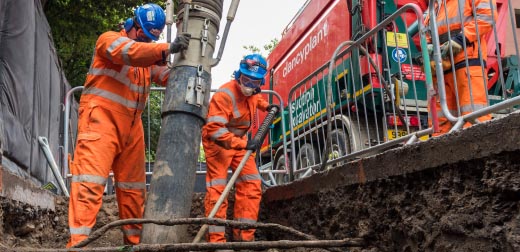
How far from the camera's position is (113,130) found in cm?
362

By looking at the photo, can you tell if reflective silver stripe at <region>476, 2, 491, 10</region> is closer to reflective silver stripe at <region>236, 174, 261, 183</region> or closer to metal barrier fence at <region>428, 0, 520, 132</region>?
metal barrier fence at <region>428, 0, 520, 132</region>

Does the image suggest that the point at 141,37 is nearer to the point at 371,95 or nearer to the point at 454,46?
the point at 454,46

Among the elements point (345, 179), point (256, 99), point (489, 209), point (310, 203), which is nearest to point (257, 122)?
point (256, 99)

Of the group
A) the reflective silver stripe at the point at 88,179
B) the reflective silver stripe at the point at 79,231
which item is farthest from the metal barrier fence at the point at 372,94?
the reflective silver stripe at the point at 79,231

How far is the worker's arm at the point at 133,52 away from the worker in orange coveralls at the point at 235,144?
4.20ft

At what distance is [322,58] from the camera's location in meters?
6.81

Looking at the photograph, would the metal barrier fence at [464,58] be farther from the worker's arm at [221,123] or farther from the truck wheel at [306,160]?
the worker's arm at [221,123]

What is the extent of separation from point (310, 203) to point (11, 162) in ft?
7.54

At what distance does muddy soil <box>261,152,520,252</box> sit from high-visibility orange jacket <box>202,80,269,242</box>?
107cm

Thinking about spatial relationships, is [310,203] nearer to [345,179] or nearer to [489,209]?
[345,179]

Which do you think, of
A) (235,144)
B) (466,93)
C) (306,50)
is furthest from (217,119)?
(306,50)

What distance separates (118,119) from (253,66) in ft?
4.87

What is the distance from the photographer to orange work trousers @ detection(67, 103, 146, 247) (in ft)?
11.0

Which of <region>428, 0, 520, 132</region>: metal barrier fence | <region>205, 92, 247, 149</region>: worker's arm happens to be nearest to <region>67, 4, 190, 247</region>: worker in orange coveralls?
<region>205, 92, 247, 149</region>: worker's arm
